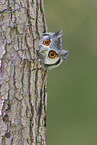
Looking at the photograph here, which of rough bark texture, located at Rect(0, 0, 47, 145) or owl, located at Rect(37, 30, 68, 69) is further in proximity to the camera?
owl, located at Rect(37, 30, 68, 69)

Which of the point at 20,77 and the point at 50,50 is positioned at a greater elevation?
the point at 50,50

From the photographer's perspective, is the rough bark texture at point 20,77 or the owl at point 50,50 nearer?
the rough bark texture at point 20,77

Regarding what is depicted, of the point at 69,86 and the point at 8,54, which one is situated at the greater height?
the point at 8,54

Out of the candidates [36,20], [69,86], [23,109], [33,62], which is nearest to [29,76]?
[33,62]

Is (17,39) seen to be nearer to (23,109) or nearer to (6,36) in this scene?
(6,36)
